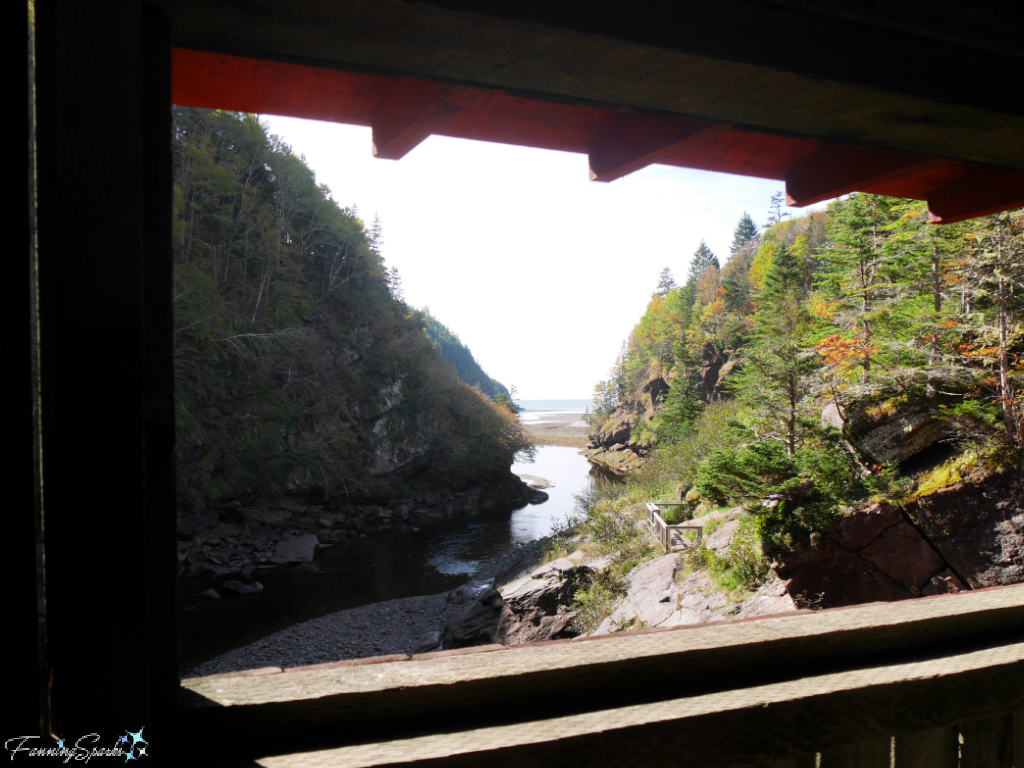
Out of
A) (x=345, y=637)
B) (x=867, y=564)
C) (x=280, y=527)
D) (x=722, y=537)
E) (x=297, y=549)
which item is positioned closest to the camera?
(x=867, y=564)

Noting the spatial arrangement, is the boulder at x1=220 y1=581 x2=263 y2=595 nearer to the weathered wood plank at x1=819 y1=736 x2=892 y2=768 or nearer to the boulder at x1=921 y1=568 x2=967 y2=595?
the boulder at x1=921 y1=568 x2=967 y2=595

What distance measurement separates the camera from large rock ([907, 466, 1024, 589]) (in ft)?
28.0

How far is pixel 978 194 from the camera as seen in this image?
2211 millimetres

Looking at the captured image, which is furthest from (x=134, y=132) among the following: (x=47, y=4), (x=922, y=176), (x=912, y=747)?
(x=922, y=176)

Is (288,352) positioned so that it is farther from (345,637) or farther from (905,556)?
(905,556)

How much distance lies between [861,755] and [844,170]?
5.97 feet

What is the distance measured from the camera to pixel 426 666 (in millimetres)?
1054

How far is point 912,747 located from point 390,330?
37699 millimetres

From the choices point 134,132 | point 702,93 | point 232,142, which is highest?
point 232,142

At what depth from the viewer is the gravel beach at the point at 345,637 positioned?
13.3 metres

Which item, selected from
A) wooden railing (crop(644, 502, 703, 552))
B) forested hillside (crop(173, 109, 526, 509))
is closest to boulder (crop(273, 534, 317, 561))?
forested hillside (crop(173, 109, 526, 509))

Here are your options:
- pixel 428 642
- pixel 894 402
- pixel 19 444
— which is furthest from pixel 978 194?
pixel 428 642

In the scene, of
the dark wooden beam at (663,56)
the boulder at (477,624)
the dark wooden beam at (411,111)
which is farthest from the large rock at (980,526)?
the dark wooden beam at (411,111)

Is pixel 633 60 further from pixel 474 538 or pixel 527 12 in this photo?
pixel 474 538
